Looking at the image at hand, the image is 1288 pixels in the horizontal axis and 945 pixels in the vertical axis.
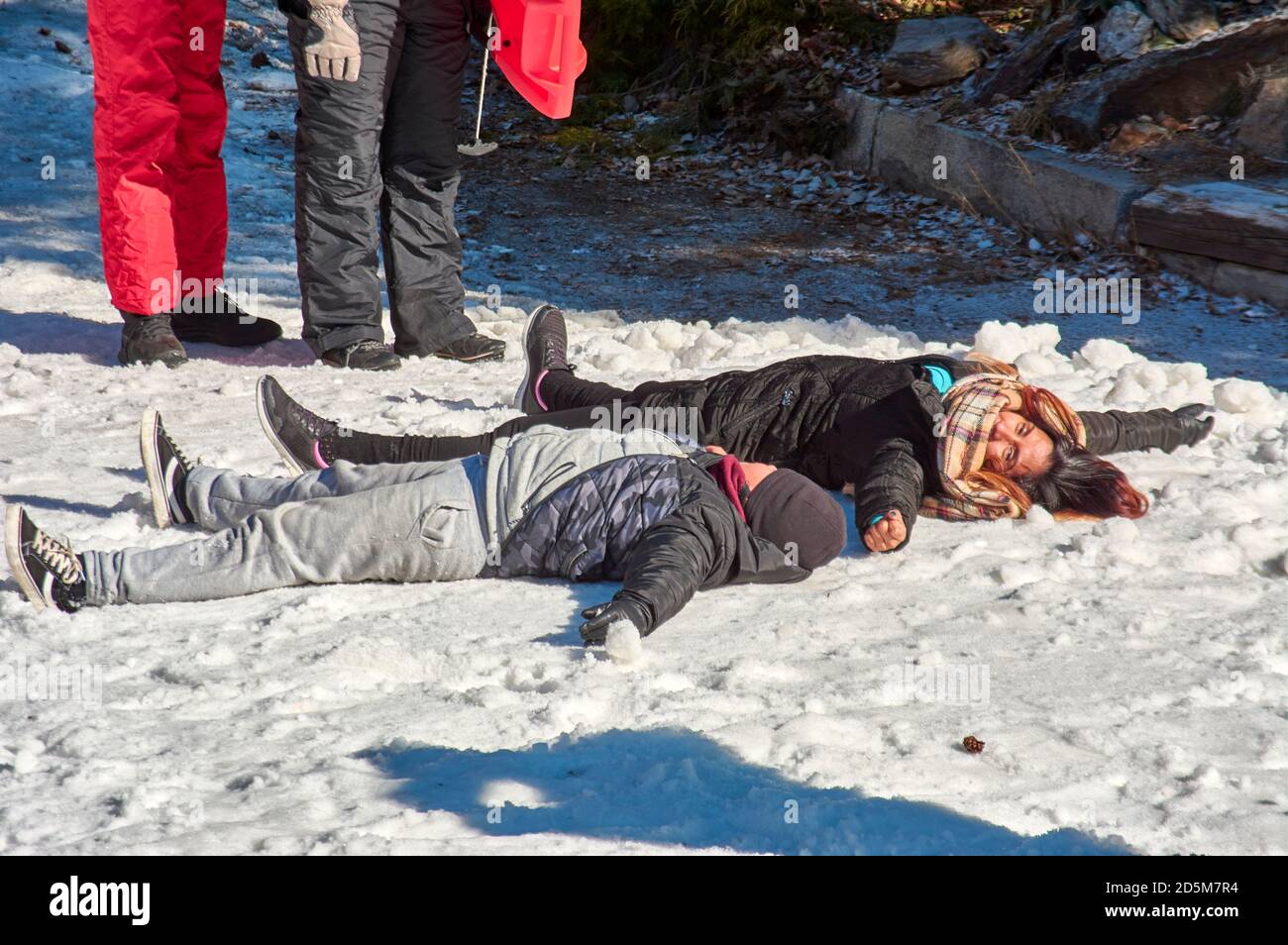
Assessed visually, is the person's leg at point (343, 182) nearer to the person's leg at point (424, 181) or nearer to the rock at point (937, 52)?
the person's leg at point (424, 181)

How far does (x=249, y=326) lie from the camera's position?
5.23 metres

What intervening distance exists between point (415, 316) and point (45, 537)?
233cm

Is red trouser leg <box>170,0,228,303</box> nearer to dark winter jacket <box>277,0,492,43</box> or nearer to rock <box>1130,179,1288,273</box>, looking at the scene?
dark winter jacket <box>277,0,492,43</box>

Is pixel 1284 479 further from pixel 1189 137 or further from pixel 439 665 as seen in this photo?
pixel 1189 137

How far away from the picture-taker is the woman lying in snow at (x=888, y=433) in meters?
3.47

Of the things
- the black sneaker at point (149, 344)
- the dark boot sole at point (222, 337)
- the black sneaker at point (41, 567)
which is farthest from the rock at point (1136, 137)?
the black sneaker at point (41, 567)

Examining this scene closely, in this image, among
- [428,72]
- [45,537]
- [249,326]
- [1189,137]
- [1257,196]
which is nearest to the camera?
[45,537]

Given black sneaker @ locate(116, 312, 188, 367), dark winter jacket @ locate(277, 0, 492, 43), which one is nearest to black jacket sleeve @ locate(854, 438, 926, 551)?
dark winter jacket @ locate(277, 0, 492, 43)

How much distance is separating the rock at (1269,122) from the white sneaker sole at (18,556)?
6372mm

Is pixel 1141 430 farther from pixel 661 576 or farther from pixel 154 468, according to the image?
pixel 154 468

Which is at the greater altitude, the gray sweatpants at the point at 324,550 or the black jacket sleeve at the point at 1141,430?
the black jacket sleeve at the point at 1141,430

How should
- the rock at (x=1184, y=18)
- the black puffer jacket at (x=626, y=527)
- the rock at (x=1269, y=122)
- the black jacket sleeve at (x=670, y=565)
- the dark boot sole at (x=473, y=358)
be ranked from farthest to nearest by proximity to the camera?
the rock at (x=1184, y=18) → the rock at (x=1269, y=122) → the dark boot sole at (x=473, y=358) → the black puffer jacket at (x=626, y=527) → the black jacket sleeve at (x=670, y=565)

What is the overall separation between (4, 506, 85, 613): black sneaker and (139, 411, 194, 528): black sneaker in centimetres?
43

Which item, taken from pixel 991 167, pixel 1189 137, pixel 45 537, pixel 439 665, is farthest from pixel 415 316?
pixel 1189 137
